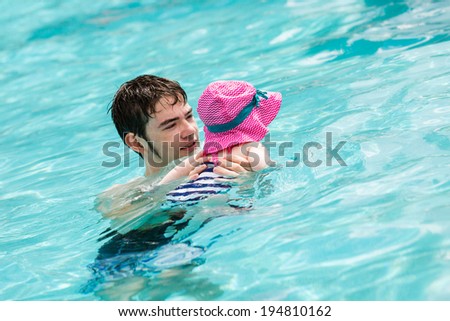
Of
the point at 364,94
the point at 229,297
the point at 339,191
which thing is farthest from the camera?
the point at 364,94

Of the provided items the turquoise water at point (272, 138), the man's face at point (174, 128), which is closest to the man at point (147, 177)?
the man's face at point (174, 128)

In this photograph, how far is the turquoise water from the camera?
11.8ft

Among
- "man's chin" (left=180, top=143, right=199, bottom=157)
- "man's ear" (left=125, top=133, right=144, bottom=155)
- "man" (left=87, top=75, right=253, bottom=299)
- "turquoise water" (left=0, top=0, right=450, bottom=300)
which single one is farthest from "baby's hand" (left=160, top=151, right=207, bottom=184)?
"man's ear" (left=125, top=133, right=144, bottom=155)

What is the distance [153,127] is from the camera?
4730 mm

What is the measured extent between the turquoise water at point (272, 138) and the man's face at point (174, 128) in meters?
0.52

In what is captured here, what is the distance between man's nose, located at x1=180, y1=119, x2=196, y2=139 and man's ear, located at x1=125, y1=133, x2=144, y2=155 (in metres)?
0.35

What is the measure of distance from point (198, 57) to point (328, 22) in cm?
142

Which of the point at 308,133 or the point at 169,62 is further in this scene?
the point at 169,62

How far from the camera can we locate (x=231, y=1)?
401 inches

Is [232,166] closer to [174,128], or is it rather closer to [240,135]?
[240,135]

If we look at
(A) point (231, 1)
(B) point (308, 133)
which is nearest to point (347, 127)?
(B) point (308, 133)

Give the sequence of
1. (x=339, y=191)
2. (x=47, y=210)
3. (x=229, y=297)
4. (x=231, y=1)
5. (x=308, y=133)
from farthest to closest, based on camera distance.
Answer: (x=231, y=1) < (x=308, y=133) < (x=47, y=210) < (x=339, y=191) < (x=229, y=297)

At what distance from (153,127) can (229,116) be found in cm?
54

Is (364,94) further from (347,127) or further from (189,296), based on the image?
(189,296)
